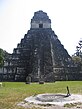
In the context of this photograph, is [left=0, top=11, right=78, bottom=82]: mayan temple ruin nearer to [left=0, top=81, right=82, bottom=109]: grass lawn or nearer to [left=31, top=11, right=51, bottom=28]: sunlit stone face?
[left=31, top=11, right=51, bottom=28]: sunlit stone face

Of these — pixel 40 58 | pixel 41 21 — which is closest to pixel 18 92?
pixel 40 58

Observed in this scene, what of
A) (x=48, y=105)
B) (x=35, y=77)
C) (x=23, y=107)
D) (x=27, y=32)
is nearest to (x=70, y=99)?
(x=48, y=105)

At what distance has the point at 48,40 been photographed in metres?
44.9

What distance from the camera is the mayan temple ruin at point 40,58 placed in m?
42.0

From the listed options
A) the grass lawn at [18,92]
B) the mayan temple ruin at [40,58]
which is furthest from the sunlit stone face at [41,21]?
the grass lawn at [18,92]

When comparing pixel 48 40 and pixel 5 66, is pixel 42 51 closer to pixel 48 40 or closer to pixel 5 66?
pixel 48 40

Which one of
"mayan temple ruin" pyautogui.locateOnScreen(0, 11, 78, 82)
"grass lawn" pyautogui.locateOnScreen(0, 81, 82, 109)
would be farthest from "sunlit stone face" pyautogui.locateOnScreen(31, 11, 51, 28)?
"grass lawn" pyautogui.locateOnScreen(0, 81, 82, 109)

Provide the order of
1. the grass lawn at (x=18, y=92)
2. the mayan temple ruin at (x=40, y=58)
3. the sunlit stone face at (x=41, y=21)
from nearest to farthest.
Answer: the grass lawn at (x=18, y=92), the mayan temple ruin at (x=40, y=58), the sunlit stone face at (x=41, y=21)

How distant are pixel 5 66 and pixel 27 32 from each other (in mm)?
7168

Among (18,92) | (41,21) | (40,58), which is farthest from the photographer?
(41,21)

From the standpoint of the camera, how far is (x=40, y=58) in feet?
142

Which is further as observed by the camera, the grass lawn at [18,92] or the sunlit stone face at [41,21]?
the sunlit stone face at [41,21]

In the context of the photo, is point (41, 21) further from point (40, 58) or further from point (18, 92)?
point (18, 92)

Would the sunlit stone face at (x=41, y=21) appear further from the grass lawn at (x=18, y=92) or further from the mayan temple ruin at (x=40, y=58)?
the grass lawn at (x=18, y=92)
